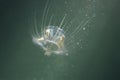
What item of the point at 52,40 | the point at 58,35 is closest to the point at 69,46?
the point at 58,35

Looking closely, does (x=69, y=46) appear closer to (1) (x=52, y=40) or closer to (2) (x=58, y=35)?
(2) (x=58, y=35)

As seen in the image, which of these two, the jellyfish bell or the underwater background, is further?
the underwater background

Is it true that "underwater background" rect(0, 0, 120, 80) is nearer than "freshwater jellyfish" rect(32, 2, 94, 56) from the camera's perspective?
No

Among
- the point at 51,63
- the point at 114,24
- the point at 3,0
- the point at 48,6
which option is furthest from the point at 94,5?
the point at 3,0

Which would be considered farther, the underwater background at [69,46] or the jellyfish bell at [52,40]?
the underwater background at [69,46]
